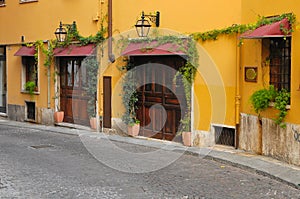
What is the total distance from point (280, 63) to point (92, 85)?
21.0 ft

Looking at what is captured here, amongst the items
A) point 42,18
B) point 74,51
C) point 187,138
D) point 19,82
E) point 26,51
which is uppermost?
point 42,18

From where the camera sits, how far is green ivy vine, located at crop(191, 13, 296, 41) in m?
9.31

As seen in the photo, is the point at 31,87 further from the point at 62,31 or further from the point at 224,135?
the point at 224,135

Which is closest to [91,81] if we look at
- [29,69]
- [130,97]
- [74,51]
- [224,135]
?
[74,51]

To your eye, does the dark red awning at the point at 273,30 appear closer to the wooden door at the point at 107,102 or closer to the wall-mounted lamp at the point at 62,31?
the wooden door at the point at 107,102

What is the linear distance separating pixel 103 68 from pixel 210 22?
4.14 meters

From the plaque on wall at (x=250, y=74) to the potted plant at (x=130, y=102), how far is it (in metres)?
3.63

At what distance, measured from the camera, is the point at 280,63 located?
10000 mm

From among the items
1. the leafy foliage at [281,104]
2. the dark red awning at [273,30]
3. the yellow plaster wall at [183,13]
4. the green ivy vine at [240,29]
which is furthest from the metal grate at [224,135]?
the dark red awning at [273,30]

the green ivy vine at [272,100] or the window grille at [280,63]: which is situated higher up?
the window grille at [280,63]

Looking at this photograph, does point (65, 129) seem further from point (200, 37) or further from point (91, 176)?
point (91, 176)

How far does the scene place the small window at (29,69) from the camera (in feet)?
58.7

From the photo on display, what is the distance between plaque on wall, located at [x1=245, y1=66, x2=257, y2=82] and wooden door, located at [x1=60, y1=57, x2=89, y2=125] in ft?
19.4

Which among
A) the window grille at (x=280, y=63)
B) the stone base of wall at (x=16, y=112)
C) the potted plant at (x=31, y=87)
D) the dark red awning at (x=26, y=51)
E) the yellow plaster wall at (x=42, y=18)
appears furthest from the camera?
the stone base of wall at (x=16, y=112)
